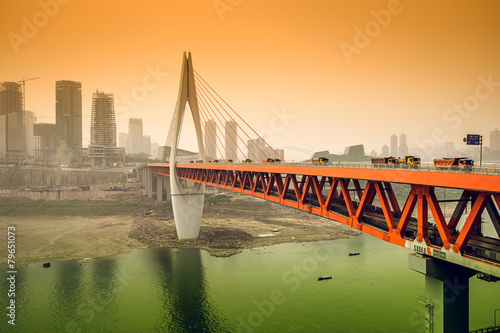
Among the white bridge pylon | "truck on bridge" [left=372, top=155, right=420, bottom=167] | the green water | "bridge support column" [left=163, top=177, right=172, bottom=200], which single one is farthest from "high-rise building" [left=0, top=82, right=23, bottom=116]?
"truck on bridge" [left=372, top=155, right=420, bottom=167]

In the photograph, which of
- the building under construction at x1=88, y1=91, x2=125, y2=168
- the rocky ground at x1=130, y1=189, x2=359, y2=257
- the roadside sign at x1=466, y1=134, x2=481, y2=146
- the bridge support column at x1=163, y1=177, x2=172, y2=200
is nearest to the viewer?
the roadside sign at x1=466, y1=134, x2=481, y2=146

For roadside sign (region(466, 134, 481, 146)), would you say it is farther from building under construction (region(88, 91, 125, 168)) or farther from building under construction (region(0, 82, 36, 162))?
building under construction (region(0, 82, 36, 162))

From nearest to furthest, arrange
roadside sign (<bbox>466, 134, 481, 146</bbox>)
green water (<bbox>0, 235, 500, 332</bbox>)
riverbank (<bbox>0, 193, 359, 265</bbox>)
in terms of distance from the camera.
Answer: roadside sign (<bbox>466, 134, 481, 146</bbox>) < green water (<bbox>0, 235, 500, 332</bbox>) < riverbank (<bbox>0, 193, 359, 265</bbox>)

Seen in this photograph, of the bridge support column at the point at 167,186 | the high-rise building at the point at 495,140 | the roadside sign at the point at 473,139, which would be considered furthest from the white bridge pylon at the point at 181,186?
the high-rise building at the point at 495,140

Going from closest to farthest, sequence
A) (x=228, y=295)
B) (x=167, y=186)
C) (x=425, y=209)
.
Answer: (x=425, y=209), (x=228, y=295), (x=167, y=186)

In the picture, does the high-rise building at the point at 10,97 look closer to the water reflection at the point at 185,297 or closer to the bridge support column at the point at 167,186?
the bridge support column at the point at 167,186

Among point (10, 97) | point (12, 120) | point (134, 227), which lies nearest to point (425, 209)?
point (134, 227)

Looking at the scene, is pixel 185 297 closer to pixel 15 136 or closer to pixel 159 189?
pixel 159 189
